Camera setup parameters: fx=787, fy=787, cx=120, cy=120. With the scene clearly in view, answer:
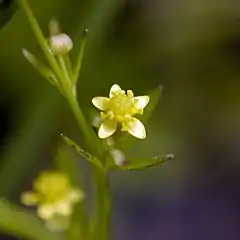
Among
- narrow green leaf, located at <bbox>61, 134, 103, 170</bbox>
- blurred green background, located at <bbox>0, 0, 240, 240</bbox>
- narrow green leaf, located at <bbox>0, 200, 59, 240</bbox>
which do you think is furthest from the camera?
blurred green background, located at <bbox>0, 0, 240, 240</bbox>

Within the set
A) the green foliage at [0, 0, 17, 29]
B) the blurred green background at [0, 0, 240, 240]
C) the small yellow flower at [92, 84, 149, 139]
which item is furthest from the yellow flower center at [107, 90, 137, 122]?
the blurred green background at [0, 0, 240, 240]

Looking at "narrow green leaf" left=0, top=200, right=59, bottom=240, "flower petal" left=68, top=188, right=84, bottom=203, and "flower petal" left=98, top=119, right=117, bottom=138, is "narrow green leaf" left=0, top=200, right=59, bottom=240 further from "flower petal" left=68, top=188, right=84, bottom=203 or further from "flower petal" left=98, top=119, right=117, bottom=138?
"flower petal" left=98, top=119, right=117, bottom=138

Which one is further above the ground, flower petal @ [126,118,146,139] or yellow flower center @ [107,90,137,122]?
yellow flower center @ [107,90,137,122]

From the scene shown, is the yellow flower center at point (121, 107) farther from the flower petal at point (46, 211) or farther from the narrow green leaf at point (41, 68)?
the flower petal at point (46, 211)

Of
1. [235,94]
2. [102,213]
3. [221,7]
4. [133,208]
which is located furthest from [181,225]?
[102,213]

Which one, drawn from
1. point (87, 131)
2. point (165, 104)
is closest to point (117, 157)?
point (87, 131)

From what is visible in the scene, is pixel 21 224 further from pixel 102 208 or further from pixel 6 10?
pixel 6 10
